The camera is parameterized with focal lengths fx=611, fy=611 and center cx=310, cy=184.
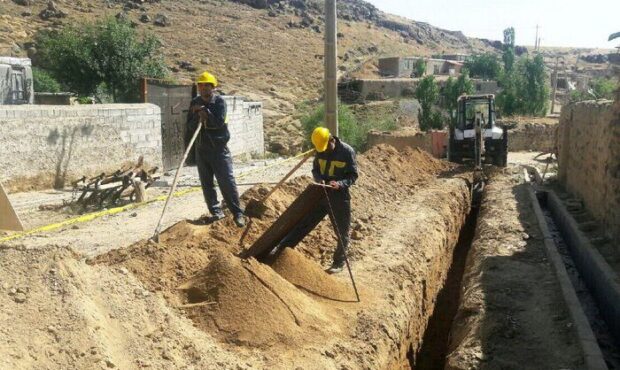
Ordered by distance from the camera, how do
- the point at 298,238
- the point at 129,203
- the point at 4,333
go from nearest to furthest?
the point at 4,333 → the point at 298,238 → the point at 129,203

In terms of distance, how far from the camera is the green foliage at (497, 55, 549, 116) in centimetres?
4016

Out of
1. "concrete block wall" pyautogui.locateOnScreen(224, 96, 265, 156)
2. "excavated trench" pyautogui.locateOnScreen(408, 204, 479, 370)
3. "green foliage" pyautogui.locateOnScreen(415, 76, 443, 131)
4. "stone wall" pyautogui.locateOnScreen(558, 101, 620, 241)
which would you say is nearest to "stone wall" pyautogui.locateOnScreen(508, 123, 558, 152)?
"green foliage" pyautogui.locateOnScreen(415, 76, 443, 131)

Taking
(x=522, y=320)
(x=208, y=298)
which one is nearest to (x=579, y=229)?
(x=522, y=320)

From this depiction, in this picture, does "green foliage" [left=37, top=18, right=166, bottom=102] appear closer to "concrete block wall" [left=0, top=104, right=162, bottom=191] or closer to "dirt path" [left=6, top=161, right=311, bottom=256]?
"concrete block wall" [left=0, top=104, right=162, bottom=191]

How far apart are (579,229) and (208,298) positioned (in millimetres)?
6564

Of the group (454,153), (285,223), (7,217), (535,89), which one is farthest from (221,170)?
(535,89)

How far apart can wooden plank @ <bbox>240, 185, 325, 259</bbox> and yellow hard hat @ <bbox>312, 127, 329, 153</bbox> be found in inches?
18.3

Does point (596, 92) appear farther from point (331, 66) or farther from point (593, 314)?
point (593, 314)

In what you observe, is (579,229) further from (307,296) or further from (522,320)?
(307,296)

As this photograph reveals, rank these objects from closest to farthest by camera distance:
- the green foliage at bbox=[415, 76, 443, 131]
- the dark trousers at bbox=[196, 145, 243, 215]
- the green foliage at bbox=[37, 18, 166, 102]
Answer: the dark trousers at bbox=[196, 145, 243, 215]
the green foliage at bbox=[37, 18, 166, 102]
the green foliage at bbox=[415, 76, 443, 131]

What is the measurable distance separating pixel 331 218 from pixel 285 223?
0.54 meters

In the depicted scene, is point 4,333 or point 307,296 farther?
point 307,296

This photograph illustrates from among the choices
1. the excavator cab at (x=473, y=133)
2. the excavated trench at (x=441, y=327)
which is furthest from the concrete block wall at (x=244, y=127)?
the excavated trench at (x=441, y=327)

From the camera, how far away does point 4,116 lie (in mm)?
11266
